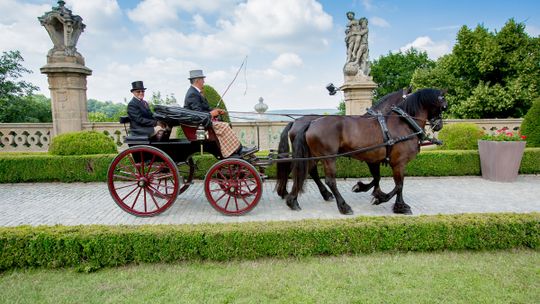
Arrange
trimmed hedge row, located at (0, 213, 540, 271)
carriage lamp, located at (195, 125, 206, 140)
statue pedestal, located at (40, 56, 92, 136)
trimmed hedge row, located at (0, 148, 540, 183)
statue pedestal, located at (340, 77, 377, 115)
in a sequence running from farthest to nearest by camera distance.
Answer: statue pedestal, located at (340, 77, 377, 115), statue pedestal, located at (40, 56, 92, 136), trimmed hedge row, located at (0, 148, 540, 183), carriage lamp, located at (195, 125, 206, 140), trimmed hedge row, located at (0, 213, 540, 271)

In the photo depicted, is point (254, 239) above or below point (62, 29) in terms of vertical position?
below

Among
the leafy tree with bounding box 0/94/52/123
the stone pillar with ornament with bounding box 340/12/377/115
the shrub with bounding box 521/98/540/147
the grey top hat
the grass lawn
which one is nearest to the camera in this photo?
the grass lawn

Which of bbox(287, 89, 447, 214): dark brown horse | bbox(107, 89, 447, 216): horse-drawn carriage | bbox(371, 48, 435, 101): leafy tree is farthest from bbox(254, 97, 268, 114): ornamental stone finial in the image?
bbox(371, 48, 435, 101): leafy tree

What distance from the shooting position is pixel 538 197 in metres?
6.28

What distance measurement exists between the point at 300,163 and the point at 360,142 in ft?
3.29

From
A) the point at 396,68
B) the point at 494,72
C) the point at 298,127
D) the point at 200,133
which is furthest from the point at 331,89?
the point at 396,68

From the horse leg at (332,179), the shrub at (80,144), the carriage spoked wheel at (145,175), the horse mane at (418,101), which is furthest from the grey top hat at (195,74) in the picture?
the shrub at (80,144)

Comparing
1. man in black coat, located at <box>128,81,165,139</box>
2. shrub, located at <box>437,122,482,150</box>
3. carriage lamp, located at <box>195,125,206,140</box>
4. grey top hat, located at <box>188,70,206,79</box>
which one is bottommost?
shrub, located at <box>437,122,482,150</box>

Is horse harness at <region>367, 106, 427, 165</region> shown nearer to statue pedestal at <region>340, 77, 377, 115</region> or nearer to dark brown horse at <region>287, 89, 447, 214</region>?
dark brown horse at <region>287, 89, 447, 214</region>

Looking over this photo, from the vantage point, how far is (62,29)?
33.7ft

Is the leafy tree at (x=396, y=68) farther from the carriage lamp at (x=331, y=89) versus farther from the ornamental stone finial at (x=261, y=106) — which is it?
the carriage lamp at (x=331, y=89)

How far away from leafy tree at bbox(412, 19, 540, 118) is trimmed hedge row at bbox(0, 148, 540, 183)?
17.2 m

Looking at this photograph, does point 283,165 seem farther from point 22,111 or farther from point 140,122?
point 22,111

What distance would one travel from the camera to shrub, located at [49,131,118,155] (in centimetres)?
832
